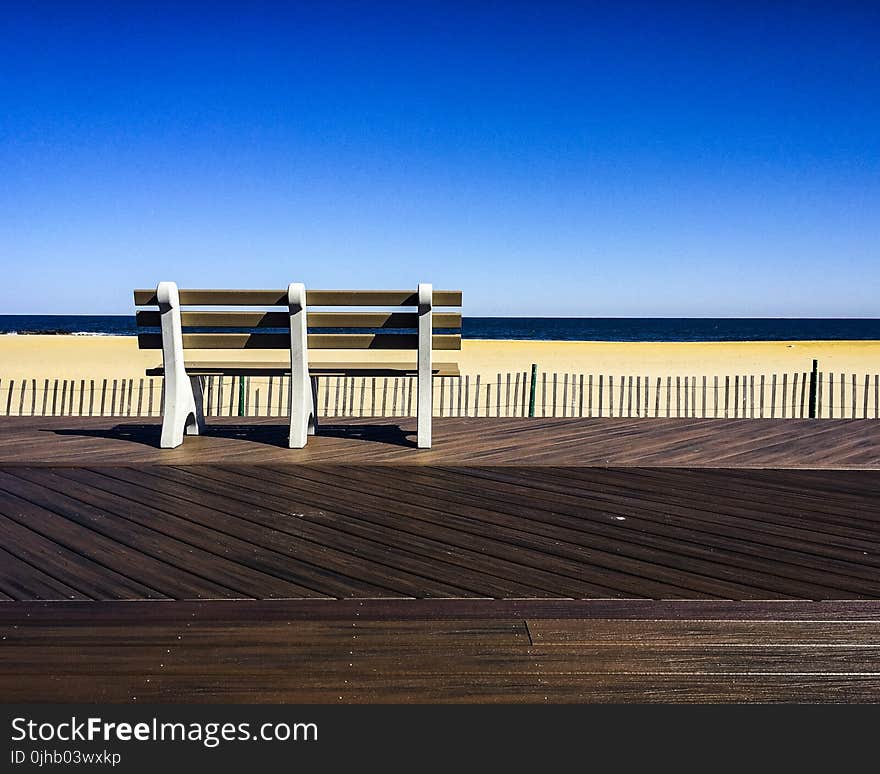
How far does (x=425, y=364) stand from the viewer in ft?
17.6

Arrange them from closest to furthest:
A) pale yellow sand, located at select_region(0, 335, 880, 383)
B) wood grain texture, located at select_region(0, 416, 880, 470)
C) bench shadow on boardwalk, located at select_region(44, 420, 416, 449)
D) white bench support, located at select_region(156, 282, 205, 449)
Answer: wood grain texture, located at select_region(0, 416, 880, 470) → white bench support, located at select_region(156, 282, 205, 449) → bench shadow on boardwalk, located at select_region(44, 420, 416, 449) → pale yellow sand, located at select_region(0, 335, 880, 383)

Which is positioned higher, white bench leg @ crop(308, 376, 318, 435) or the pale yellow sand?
white bench leg @ crop(308, 376, 318, 435)

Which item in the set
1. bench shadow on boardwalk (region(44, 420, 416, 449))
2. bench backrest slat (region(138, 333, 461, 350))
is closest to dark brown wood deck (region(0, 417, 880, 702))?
bench shadow on boardwalk (region(44, 420, 416, 449))

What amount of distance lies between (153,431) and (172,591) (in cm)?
375

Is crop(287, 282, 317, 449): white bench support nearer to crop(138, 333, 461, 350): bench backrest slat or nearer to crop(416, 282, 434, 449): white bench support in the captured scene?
crop(138, 333, 461, 350): bench backrest slat

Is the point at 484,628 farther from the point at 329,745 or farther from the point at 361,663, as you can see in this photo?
the point at 329,745

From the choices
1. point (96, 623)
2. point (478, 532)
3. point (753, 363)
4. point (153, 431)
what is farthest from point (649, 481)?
point (753, 363)

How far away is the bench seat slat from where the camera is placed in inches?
211

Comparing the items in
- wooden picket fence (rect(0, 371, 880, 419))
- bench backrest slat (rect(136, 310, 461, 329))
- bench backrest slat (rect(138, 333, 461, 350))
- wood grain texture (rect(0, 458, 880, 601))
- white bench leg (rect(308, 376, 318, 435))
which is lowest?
wooden picket fence (rect(0, 371, 880, 419))

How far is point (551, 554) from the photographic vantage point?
10.6 feet

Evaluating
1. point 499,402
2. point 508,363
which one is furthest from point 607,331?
point 499,402

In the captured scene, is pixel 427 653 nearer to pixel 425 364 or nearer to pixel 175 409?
pixel 425 364

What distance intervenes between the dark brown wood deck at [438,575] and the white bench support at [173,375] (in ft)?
0.57

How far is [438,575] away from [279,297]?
2875mm
